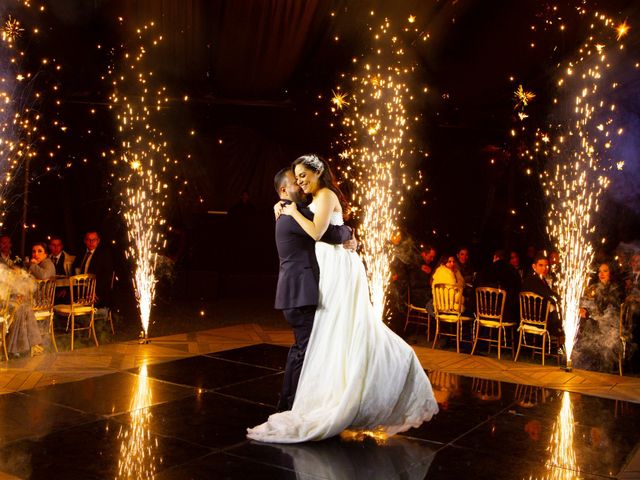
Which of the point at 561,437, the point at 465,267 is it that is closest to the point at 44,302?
the point at 561,437

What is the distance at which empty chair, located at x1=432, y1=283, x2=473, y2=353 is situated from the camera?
22.5 feet

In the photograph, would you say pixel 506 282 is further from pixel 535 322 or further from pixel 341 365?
pixel 341 365

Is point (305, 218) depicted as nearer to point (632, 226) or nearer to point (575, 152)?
point (575, 152)

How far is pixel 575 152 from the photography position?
8.41 meters

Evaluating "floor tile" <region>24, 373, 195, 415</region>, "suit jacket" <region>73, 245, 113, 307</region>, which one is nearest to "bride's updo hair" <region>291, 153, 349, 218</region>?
"floor tile" <region>24, 373, 195, 415</region>

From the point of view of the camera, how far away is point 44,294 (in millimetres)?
6195

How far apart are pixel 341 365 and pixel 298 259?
2.16 feet

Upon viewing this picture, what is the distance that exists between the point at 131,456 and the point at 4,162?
18.4 ft

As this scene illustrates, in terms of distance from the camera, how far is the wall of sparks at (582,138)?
687 cm

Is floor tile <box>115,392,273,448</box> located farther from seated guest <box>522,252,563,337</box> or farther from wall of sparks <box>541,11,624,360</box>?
wall of sparks <box>541,11,624,360</box>

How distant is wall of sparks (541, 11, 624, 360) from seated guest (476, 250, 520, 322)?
51 centimetres

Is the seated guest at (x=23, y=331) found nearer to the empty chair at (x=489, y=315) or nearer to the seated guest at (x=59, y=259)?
the seated guest at (x=59, y=259)

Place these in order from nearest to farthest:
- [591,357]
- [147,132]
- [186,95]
→ [591,357], [186,95], [147,132]

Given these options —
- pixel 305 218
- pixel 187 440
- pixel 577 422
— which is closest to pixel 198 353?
pixel 187 440
